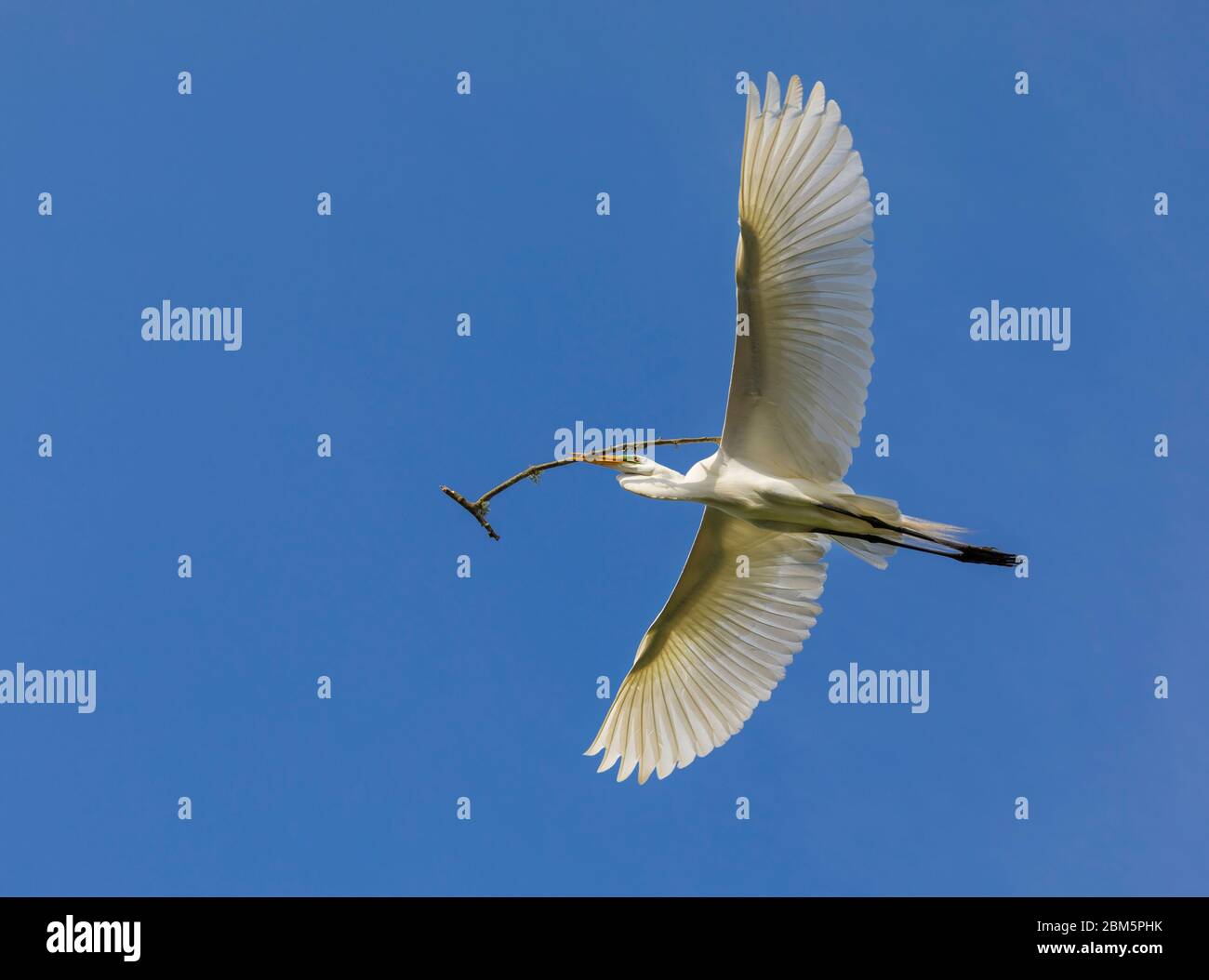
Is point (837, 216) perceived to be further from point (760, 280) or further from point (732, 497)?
point (732, 497)

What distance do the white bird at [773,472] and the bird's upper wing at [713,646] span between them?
1cm

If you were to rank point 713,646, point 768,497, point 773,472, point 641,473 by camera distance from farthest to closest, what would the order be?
point 713,646
point 641,473
point 773,472
point 768,497

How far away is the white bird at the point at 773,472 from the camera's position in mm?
9062

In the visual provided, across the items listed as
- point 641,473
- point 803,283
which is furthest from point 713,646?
point 803,283

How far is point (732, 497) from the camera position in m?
10.3

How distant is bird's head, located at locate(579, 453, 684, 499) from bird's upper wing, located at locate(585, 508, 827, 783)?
86cm

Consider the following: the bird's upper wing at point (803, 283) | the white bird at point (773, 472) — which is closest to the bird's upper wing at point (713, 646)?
the white bird at point (773, 472)

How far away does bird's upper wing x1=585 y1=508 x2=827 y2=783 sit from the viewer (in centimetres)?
1151

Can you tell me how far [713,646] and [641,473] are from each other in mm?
2012

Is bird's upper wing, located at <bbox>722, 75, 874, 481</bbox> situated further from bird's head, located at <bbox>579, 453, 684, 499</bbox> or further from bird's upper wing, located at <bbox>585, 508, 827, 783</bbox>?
bird's upper wing, located at <bbox>585, 508, 827, 783</bbox>

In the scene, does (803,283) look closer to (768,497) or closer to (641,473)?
(768,497)

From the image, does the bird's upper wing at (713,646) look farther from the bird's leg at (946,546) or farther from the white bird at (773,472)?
the bird's leg at (946,546)

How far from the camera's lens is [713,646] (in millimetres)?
11891

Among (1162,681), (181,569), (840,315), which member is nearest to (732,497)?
(840,315)
